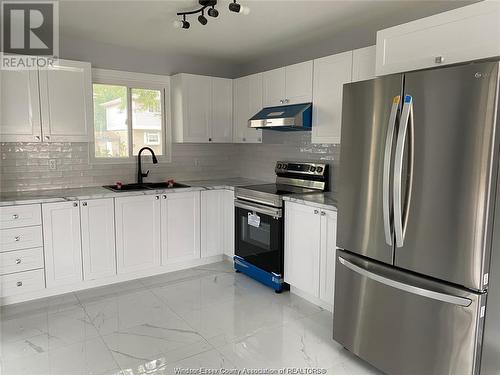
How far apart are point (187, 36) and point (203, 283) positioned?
2.49 m

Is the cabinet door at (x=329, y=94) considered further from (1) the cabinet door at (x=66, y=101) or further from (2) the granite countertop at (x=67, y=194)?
(1) the cabinet door at (x=66, y=101)

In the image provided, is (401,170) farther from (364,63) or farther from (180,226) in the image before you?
(180,226)

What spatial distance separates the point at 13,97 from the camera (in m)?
3.26

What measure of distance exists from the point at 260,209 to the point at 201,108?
155 centimetres

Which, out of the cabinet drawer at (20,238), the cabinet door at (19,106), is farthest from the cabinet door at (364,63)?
the cabinet drawer at (20,238)

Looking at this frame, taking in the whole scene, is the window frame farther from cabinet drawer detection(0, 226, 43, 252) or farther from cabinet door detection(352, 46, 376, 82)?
cabinet door detection(352, 46, 376, 82)

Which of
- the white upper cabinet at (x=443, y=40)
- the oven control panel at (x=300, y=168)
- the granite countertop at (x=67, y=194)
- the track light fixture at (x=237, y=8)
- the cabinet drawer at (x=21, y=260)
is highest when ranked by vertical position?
the track light fixture at (x=237, y=8)

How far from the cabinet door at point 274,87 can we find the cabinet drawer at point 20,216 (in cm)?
245

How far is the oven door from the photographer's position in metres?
3.40

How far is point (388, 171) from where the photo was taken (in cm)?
204

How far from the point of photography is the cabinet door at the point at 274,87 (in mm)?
3789

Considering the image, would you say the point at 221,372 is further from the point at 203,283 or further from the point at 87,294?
the point at 87,294

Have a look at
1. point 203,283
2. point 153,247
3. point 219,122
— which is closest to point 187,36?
point 219,122

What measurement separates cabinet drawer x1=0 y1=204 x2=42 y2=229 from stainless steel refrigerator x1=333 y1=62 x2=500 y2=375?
8.56 feet
